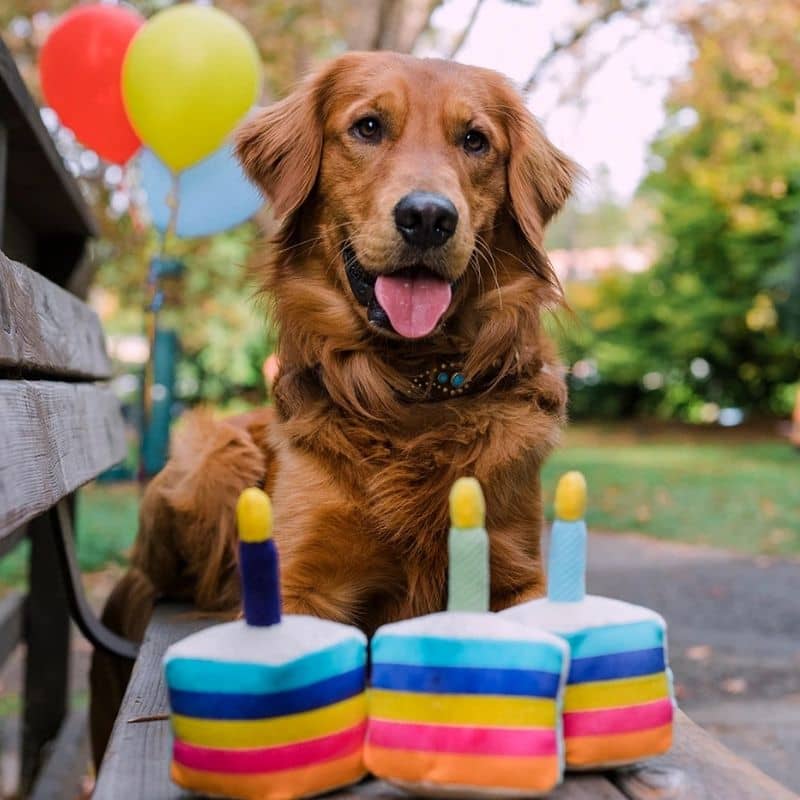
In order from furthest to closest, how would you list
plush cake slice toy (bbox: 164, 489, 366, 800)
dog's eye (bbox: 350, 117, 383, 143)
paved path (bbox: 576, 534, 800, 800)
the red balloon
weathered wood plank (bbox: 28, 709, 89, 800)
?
the red balloon
paved path (bbox: 576, 534, 800, 800)
weathered wood plank (bbox: 28, 709, 89, 800)
dog's eye (bbox: 350, 117, 383, 143)
plush cake slice toy (bbox: 164, 489, 366, 800)

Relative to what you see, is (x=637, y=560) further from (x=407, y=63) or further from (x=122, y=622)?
(x=407, y=63)

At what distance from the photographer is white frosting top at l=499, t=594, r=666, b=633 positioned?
120 centimetres

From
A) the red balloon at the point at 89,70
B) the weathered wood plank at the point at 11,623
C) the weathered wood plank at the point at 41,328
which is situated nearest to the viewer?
the weathered wood plank at the point at 41,328

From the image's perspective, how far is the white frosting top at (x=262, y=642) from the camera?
1.09m

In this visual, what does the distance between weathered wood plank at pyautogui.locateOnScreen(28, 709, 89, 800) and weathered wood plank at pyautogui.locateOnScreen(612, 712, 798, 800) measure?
2.38m

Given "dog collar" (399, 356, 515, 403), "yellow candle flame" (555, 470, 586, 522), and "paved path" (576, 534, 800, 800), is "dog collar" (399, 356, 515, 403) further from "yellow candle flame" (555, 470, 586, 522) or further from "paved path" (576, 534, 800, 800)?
"paved path" (576, 534, 800, 800)

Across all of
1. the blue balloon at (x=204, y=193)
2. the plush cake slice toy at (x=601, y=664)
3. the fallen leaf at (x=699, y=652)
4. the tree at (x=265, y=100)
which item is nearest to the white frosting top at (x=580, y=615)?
the plush cake slice toy at (x=601, y=664)

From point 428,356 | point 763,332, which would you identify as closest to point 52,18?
point 428,356

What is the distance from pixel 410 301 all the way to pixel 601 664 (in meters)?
1.08

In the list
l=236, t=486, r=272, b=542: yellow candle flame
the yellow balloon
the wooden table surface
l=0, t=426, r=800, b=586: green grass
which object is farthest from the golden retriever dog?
l=0, t=426, r=800, b=586: green grass

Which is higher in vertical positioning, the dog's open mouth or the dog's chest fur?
the dog's open mouth

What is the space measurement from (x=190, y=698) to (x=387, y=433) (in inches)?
38.4

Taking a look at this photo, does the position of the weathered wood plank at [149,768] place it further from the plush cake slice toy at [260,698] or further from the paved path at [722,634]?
the paved path at [722,634]

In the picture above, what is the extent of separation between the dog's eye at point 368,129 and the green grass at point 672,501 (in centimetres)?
406
